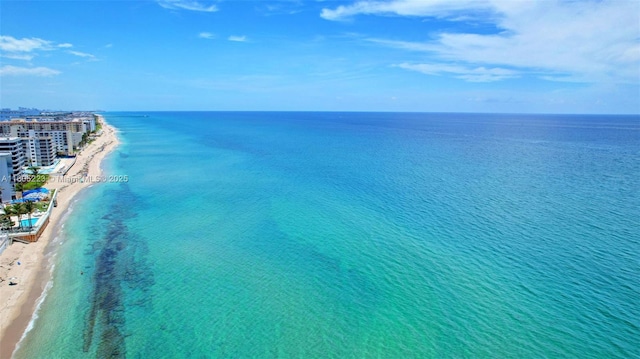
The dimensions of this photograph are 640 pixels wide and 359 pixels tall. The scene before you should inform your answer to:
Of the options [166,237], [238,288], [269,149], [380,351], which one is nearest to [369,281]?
[380,351]

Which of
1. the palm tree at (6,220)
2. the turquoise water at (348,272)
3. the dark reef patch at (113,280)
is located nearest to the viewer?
the dark reef patch at (113,280)

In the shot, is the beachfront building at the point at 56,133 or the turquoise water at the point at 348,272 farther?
the beachfront building at the point at 56,133

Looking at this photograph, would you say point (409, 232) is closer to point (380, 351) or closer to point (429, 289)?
point (429, 289)

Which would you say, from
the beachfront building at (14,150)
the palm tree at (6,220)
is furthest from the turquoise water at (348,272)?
the beachfront building at (14,150)

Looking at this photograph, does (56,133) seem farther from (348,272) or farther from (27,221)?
(348,272)

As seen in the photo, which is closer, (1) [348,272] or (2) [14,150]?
(1) [348,272]

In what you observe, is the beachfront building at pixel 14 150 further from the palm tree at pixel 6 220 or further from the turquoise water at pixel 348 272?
the palm tree at pixel 6 220

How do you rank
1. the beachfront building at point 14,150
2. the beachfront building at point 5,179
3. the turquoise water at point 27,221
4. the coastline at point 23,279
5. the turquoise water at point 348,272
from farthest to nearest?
the beachfront building at point 14,150 < the beachfront building at point 5,179 < the turquoise water at point 27,221 < the coastline at point 23,279 < the turquoise water at point 348,272

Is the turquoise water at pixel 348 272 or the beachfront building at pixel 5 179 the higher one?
the beachfront building at pixel 5 179

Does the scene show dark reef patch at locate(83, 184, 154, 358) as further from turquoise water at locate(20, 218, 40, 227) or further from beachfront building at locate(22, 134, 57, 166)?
beachfront building at locate(22, 134, 57, 166)

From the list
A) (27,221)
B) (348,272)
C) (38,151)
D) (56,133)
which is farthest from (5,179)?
(56,133)
